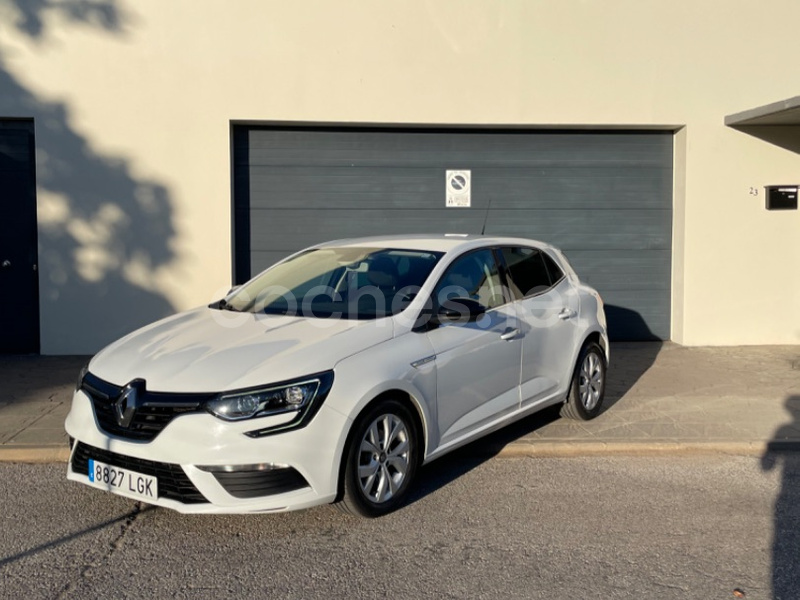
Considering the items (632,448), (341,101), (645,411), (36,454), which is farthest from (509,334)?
(341,101)

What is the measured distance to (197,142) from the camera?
962 centimetres

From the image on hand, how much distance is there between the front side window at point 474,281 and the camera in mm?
5352

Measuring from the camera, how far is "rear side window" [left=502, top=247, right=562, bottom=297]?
239 inches

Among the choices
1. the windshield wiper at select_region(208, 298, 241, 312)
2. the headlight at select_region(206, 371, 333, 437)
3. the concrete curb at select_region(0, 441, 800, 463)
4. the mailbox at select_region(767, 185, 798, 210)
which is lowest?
the concrete curb at select_region(0, 441, 800, 463)

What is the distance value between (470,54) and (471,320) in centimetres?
557

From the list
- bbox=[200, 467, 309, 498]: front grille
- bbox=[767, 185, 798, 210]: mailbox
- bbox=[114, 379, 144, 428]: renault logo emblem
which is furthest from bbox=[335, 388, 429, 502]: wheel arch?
bbox=[767, 185, 798, 210]: mailbox

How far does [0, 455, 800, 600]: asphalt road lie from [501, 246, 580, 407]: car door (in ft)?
2.65

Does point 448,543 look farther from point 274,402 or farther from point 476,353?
point 476,353

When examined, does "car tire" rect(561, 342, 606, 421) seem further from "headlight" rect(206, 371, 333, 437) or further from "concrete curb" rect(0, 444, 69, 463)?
"concrete curb" rect(0, 444, 69, 463)

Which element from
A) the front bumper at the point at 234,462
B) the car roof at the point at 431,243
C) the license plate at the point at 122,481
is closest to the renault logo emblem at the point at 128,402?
the front bumper at the point at 234,462

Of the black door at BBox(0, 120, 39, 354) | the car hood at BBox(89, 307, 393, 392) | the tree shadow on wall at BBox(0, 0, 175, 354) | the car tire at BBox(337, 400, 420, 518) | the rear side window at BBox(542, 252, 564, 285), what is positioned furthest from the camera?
the black door at BBox(0, 120, 39, 354)

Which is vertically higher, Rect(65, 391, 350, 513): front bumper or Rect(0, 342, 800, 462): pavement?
Rect(65, 391, 350, 513): front bumper

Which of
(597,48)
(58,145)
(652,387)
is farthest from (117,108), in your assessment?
(652,387)

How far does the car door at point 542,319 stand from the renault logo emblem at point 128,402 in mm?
2698
